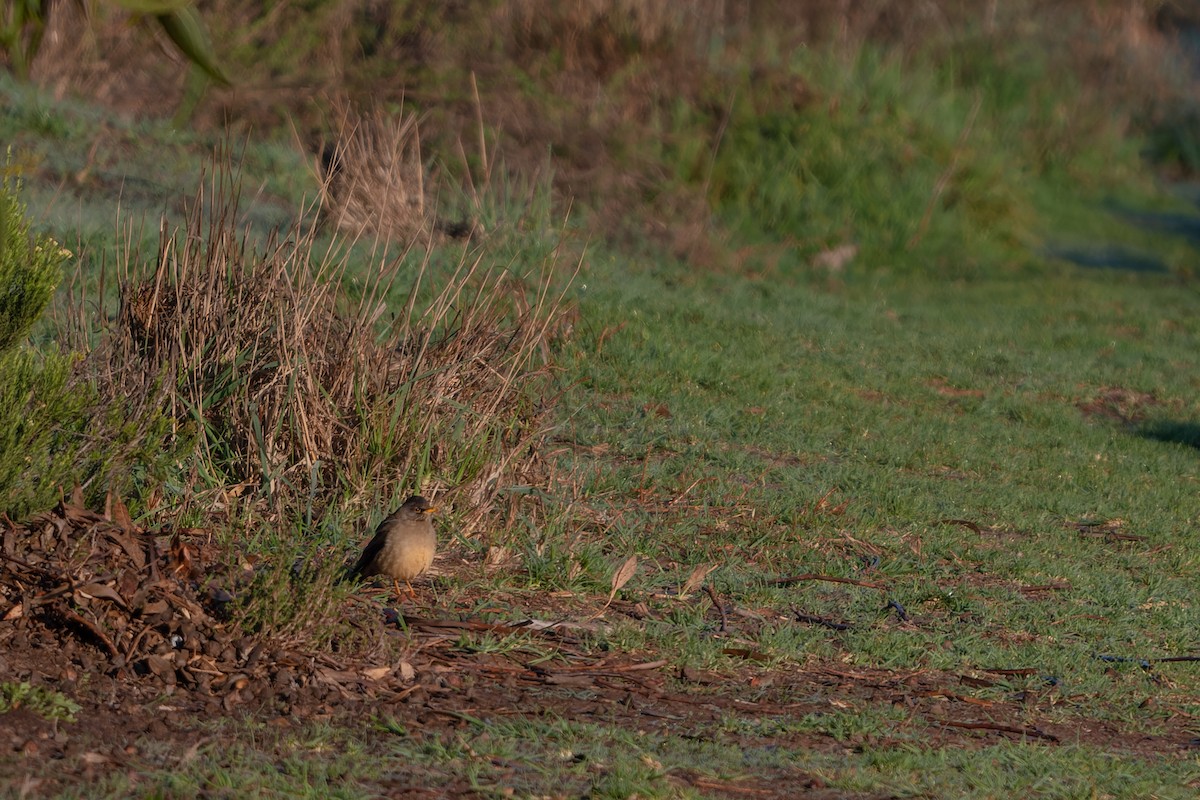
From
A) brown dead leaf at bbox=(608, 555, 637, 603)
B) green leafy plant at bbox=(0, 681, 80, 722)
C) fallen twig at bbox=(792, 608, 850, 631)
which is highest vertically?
green leafy plant at bbox=(0, 681, 80, 722)

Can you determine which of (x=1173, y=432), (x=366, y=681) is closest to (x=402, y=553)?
(x=366, y=681)

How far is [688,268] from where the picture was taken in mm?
13312

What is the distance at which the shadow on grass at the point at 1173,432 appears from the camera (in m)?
9.87

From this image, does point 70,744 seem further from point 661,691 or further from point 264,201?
point 264,201

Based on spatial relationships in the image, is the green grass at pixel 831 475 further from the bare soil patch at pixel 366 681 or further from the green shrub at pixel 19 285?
the green shrub at pixel 19 285

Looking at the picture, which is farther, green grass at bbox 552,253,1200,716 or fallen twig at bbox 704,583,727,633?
green grass at bbox 552,253,1200,716

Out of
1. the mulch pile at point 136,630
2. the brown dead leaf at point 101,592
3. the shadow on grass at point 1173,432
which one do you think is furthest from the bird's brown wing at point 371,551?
the shadow on grass at point 1173,432

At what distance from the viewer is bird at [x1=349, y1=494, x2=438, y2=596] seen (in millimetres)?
5402

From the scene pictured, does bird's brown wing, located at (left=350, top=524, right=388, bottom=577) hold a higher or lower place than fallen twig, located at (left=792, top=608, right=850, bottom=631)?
higher

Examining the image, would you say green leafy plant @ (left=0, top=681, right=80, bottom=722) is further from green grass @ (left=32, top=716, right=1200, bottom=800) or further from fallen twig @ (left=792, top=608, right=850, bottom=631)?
fallen twig @ (left=792, top=608, right=850, bottom=631)

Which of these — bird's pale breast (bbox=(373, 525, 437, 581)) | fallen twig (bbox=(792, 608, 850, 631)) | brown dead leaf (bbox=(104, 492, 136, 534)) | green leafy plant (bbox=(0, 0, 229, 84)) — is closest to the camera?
green leafy plant (bbox=(0, 0, 229, 84))

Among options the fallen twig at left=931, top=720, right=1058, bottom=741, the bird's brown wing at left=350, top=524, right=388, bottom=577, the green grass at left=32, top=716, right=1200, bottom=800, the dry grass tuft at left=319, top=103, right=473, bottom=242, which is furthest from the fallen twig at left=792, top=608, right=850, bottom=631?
Answer: the dry grass tuft at left=319, top=103, right=473, bottom=242

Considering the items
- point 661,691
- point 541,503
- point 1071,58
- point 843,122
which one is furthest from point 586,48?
point 661,691

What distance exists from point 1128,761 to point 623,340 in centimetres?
564
